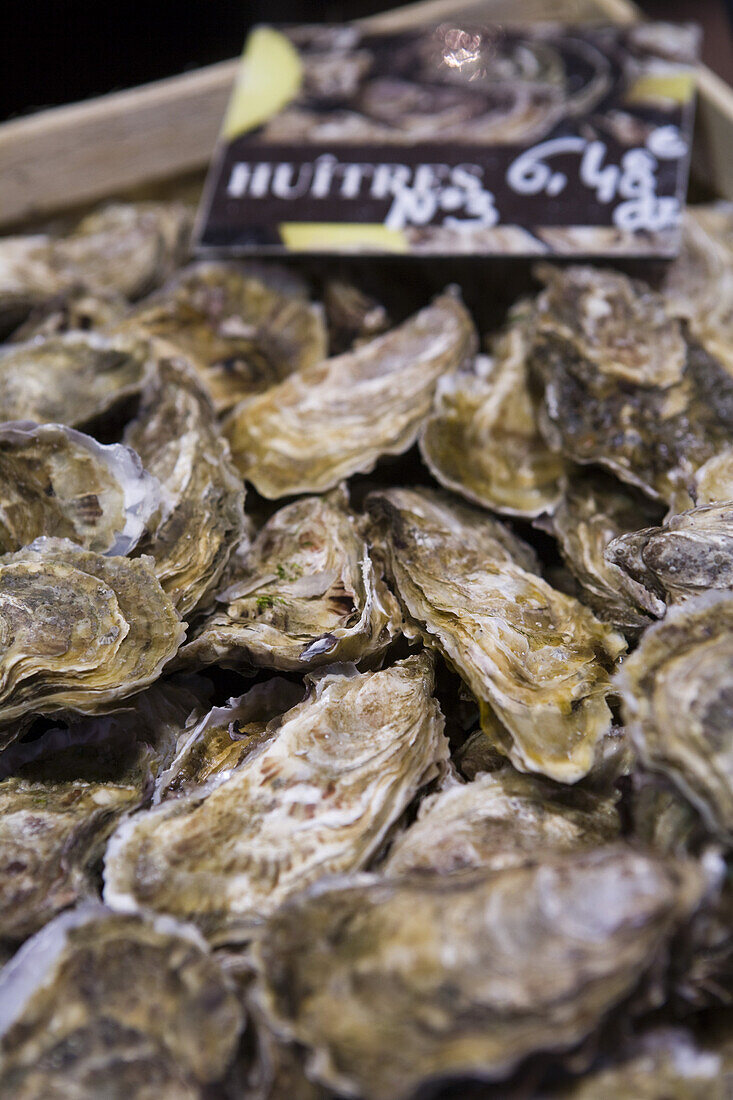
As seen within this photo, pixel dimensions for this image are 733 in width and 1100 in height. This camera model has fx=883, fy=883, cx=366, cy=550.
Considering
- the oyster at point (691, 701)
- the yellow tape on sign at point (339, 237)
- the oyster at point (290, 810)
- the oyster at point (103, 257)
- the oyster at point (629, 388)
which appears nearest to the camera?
the oyster at point (691, 701)

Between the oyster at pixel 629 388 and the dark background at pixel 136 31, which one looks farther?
the dark background at pixel 136 31

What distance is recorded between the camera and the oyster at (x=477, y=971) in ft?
2.08

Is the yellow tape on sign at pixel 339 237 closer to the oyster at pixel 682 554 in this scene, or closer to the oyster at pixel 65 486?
the oyster at pixel 65 486

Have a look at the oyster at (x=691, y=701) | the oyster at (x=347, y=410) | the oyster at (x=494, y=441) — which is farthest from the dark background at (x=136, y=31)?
the oyster at (x=691, y=701)

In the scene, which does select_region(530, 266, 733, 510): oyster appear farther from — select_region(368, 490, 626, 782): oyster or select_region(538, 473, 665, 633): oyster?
select_region(368, 490, 626, 782): oyster

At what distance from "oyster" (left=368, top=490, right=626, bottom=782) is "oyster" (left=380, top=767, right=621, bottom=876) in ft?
0.16

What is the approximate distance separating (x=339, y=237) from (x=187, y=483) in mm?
638

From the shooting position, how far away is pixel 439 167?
64.7 inches

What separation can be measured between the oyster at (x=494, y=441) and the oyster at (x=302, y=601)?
179 millimetres

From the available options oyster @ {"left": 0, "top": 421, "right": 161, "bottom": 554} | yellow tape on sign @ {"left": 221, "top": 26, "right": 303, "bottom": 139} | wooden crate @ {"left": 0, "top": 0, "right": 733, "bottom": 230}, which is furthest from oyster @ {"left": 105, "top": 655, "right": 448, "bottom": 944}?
wooden crate @ {"left": 0, "top": 0, "right": 733, "bottom": 230}

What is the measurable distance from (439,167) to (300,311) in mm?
371

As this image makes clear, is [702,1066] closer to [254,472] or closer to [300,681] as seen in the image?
[300,681]

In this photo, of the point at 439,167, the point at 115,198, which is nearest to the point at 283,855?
Answer: the point at 439,167

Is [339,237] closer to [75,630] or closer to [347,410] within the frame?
[347,410]
